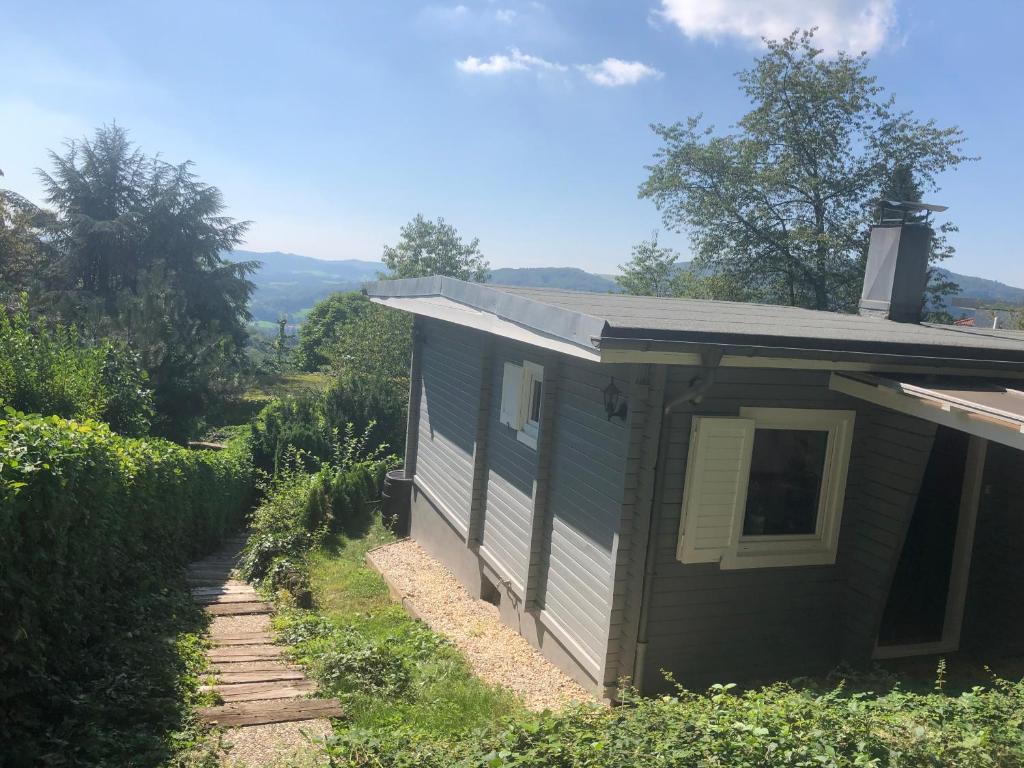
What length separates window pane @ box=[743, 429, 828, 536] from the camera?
569 cm

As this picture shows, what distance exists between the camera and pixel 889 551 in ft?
18.5

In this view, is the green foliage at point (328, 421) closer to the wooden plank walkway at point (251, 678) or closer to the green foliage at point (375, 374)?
the green foliage at point (375, 374)

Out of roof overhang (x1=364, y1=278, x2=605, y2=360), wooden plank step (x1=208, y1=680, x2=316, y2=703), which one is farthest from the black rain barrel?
wooden plank step (x1=208, y1=680, x2=316, y2=703)

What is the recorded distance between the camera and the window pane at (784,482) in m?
5.69

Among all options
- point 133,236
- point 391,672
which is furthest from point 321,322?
point 391,672

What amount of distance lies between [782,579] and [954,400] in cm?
193

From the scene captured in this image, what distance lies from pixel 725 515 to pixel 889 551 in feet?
4.34

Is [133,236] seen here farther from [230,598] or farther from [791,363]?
[791,363]

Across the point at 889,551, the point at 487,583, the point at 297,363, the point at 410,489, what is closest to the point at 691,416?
the point at 889,551

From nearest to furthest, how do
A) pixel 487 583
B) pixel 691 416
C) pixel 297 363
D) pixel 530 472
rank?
pixel 691 416, pixel 530 472, pixel 487 583, pixel 297 363

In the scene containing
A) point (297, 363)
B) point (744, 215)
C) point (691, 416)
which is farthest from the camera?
point (297, 363)

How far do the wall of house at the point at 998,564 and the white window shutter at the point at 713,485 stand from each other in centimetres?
240

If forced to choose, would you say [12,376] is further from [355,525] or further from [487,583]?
[487,583]

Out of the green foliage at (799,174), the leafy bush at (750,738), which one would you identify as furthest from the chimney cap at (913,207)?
the green foliage at (799,174)
